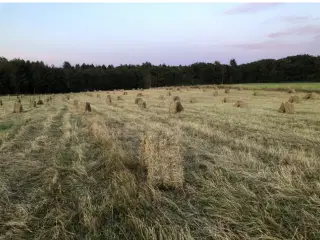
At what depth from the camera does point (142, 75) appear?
8138 centimetres

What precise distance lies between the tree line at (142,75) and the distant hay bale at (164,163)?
64.6 m

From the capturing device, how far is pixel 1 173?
19.8ft

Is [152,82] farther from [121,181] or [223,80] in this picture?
[121,181]

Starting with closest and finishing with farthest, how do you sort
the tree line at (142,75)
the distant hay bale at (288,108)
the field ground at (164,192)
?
the field ground at (164,192)
the distant hay bale at (288,108)
the tree line at (142,75)

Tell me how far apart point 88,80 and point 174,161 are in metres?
75.1

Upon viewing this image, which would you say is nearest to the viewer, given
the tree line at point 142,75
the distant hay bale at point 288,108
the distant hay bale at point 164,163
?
the distant hay bale at point 164,163

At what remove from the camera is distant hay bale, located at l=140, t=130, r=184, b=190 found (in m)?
5.13

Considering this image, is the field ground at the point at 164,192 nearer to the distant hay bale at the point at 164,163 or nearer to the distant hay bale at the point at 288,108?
the distant hay bale at the point at 164,163

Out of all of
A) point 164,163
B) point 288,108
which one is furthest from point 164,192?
point 288,108

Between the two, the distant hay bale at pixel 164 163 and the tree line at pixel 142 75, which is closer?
the distant hay bale at pixel 164 163

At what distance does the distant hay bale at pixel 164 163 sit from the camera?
5.13 meters

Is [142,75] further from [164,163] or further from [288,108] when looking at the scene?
[164,163]

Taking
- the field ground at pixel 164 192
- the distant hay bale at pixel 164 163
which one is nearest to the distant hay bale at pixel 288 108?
the field ground at pixel 164 192

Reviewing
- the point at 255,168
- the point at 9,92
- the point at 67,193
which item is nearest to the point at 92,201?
the point at 67,193
